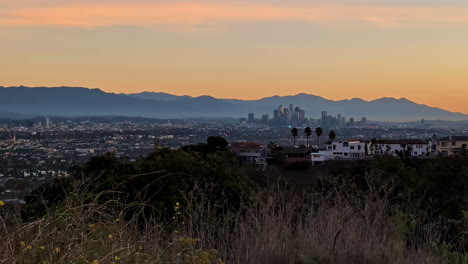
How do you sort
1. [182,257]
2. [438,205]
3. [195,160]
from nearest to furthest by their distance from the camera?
[182,257]
[195,160]
[438,205]

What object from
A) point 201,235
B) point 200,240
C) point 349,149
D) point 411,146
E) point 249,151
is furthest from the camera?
point 349,149

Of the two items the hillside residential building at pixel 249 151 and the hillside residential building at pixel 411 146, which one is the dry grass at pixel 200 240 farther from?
the hillside residential building at pixel 411 146

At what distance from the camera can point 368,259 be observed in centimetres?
527

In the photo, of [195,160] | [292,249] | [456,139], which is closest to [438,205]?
[195,160]

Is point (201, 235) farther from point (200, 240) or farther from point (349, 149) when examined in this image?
point (349, 149)

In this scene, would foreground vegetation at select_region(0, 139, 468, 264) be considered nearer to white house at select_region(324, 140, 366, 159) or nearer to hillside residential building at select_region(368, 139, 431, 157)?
hillside residential building at select_region(368, 139, 431, 157)

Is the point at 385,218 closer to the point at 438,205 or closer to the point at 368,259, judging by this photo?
the point at 368,259

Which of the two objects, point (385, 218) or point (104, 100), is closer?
point (385, 218)

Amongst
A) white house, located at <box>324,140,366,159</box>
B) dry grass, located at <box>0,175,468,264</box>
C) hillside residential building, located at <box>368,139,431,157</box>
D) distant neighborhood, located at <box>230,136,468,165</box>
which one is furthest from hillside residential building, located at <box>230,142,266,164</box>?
dry grass, located at <box>0,175,468,264</box>

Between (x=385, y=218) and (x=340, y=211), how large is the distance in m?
0.67

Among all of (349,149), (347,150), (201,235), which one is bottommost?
(347,150)

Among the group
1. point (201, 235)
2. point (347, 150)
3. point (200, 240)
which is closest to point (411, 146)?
point (347, 150)

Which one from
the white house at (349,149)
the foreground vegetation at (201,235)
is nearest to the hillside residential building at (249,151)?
the white house at (349,149)

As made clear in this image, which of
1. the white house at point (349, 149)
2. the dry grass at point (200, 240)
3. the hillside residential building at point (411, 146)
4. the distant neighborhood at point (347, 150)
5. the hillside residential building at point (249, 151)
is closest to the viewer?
the dry grass at point (200, 240)
